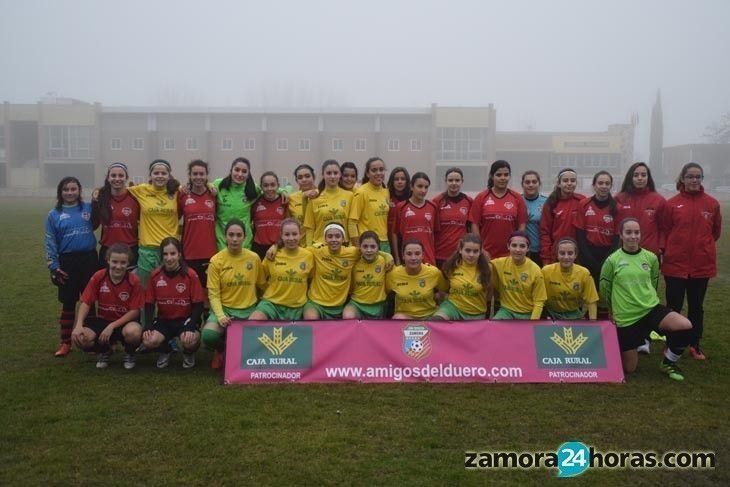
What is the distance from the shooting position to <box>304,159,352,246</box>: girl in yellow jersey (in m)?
6.52

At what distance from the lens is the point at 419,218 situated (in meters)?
6.50

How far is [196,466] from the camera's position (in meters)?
3.66

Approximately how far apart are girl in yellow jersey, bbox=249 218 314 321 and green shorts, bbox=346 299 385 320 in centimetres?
50

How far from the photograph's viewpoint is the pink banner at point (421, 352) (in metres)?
5.27

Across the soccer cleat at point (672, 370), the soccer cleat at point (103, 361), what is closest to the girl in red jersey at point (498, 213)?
the soccer cleat at point (672, 370)

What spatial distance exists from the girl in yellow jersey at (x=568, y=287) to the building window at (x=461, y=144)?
178 ft

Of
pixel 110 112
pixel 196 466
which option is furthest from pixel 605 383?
pixel 110 112

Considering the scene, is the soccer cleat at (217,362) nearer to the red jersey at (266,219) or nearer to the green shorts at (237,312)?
the green shorts at (237,312)

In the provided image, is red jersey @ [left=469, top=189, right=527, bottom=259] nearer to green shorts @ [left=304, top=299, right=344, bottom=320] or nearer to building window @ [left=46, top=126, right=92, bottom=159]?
green shorts @ [left=304, top=299, right=344, bottom=320]

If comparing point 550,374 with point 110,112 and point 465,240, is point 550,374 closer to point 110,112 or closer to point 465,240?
point 465,240

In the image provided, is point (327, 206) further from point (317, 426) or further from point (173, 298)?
point (317, 426)

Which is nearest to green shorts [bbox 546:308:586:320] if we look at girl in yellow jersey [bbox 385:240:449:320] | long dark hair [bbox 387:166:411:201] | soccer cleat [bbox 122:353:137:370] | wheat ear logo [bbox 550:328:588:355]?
wheat ear logo [bbox 550:328:588:355]

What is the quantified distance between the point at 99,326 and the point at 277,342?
179 centimetres

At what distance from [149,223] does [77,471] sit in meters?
3.21
